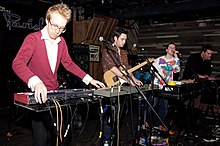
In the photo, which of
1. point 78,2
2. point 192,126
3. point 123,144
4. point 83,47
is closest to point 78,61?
point 83,47

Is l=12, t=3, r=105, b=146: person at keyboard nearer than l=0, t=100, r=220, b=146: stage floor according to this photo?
Yes

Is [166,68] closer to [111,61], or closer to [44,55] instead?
[111,61]

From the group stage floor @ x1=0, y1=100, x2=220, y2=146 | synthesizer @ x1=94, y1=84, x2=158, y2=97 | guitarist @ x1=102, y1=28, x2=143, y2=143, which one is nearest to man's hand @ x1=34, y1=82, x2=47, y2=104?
synthesizer @ x1=94, y1=84, x2=158, y2=97

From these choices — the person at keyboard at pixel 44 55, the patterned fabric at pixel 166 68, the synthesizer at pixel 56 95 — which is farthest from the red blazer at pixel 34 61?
the patterned fabric at pixel 166 68

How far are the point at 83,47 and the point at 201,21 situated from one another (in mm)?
4050

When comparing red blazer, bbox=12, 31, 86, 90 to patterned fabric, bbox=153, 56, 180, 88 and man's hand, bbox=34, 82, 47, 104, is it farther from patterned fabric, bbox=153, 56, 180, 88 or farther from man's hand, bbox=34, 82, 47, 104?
patterned fabric, bbox=153, 56, 180, 88

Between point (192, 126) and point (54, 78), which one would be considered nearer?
Result: point (54, 78)

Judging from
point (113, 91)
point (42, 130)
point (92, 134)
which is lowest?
point (92, 134)

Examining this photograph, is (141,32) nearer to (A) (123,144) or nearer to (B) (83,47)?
(B) (83,47)

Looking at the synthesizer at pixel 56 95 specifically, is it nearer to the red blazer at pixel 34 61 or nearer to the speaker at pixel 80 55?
the red blazer at pixel 34 61

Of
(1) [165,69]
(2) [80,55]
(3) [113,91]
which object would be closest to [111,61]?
(3) [113,91]

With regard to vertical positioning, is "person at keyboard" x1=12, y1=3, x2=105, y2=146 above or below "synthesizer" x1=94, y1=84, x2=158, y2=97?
above

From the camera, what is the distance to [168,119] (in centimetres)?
595

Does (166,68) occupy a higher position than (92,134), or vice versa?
(166,68)
